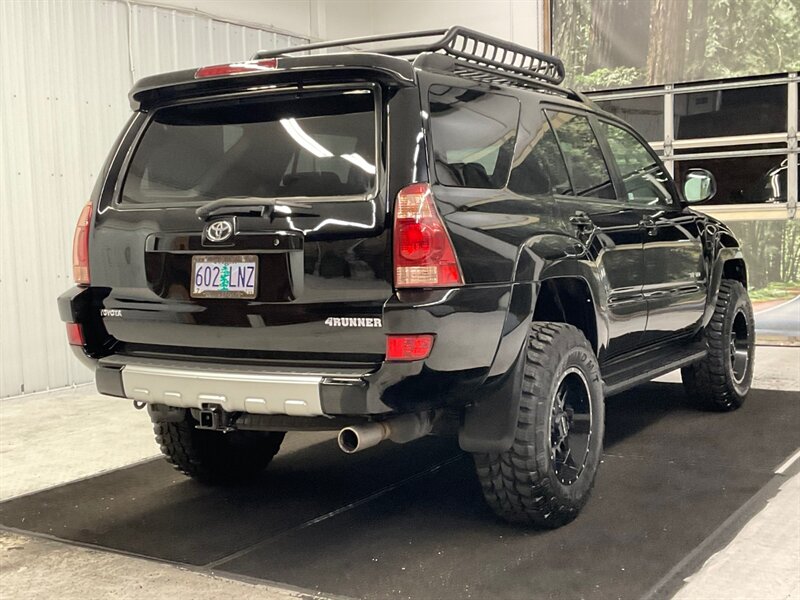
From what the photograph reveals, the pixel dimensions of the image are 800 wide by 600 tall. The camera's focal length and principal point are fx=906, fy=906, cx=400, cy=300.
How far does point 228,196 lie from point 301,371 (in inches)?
28.7

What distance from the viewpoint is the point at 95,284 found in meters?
3.53

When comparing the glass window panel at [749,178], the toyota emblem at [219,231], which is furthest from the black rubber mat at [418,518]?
the glass window panel at [749,178]

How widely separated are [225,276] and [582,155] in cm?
193

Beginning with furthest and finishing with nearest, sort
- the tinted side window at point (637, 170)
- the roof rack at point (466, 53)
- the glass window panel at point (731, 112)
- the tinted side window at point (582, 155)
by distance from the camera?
the glass window panel at point (731, 112) < the tinted side window at point (637, 170) < the tinted side window at point (582, 155) < the roof rack at point (466, 53)

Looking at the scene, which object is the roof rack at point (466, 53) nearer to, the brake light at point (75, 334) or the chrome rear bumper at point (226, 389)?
the chrome rear bumper at point (226, 389)

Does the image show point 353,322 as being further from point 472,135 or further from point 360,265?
point 472,135

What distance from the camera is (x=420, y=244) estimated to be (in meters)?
2.95

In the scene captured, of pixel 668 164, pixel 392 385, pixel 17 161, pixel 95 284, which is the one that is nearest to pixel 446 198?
pixel 392 385

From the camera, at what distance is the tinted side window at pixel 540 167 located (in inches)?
142

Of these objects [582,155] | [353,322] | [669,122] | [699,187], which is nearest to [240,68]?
[353,322]

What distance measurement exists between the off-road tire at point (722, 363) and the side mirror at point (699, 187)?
60 cm

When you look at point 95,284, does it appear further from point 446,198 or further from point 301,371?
point 446,198

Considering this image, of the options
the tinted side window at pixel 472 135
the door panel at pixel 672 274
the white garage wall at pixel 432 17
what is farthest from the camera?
the white garage wall at pixel 432 17

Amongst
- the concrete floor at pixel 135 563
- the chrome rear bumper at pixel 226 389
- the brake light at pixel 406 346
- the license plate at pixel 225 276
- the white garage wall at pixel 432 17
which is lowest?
the concrete floor at pixel 135 563
